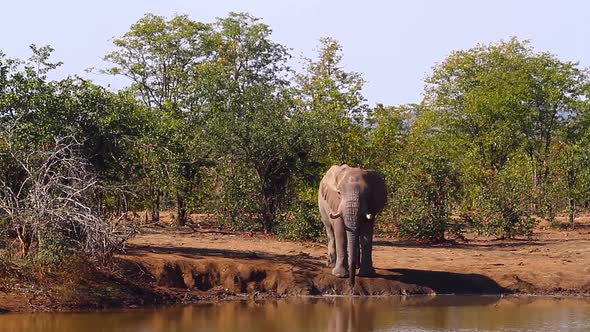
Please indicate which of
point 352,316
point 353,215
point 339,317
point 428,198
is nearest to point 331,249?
point 353,215

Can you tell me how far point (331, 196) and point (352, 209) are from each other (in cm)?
109

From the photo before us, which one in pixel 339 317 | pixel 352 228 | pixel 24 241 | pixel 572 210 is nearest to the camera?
pixel 339 317

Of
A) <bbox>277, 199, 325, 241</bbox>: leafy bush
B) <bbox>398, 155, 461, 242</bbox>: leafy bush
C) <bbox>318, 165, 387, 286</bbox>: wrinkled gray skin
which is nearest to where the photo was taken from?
<bbox>318, 165, 387, 286</bbox>: wrinkled gray skin

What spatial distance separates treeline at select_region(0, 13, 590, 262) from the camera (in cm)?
2006

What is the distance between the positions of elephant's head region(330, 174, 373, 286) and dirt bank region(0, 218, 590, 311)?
93 centimetres

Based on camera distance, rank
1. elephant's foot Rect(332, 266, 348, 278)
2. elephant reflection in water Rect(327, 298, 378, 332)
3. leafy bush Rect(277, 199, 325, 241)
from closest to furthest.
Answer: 1. elephant reflection in water Rect(327, 298, 378, 332)
2. elephant's foot Rect(332, 266, 348, 278)
3. leafy bush Rect(277, 199, 325, 241)

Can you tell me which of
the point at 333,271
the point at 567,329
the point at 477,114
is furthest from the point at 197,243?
the point at 477,114

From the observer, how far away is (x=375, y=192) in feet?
66.0

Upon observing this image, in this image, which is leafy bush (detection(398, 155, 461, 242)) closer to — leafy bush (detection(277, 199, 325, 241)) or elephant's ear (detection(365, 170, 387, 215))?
leafy bush (detection(277, 199, 325, 241))

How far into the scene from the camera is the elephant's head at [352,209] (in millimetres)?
19188

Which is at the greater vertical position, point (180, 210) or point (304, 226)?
point (180, 210)

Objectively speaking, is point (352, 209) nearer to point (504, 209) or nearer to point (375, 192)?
point (375, 192)

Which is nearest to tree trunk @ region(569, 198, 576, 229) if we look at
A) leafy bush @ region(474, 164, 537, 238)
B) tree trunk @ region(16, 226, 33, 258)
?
leafy bush @ region(474, 164, 537, 238)

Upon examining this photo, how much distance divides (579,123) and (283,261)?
22905 mm
